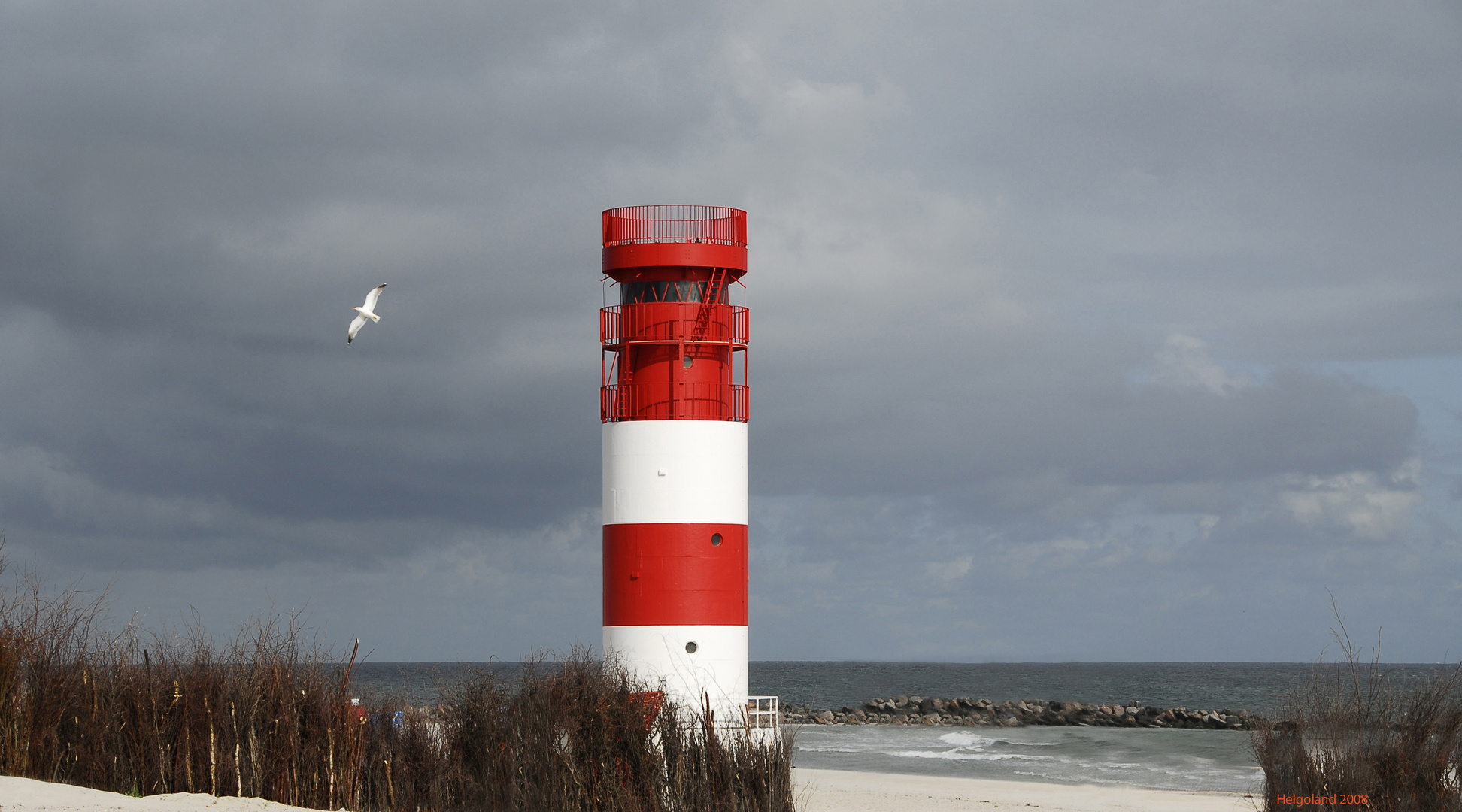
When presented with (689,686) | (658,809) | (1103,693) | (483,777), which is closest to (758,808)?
(658,809)

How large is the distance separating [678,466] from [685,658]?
109 inches

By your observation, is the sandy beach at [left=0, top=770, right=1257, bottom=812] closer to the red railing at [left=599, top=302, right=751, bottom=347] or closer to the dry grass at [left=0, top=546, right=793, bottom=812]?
the dry grass at [left=0, top=546, right=793, bottom=812]

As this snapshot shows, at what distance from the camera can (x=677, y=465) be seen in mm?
20250

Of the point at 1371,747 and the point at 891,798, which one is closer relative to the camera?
the point at 1371,747

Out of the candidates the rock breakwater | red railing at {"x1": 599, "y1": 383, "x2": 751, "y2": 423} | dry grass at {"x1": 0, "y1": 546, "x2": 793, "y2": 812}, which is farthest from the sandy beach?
the rock breakwater

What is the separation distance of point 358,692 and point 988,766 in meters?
20.4

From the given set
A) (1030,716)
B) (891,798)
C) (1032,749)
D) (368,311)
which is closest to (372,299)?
(368,311)

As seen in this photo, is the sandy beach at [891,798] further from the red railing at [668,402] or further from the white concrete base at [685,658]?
the red railing at [668,402]

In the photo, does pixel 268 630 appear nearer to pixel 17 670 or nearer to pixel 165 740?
pixel 165 740

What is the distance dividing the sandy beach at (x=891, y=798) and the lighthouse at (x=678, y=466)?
8.78 ft

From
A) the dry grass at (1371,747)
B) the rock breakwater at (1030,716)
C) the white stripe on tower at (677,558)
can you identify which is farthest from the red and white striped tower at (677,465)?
the rock breakwater at (1030,716)

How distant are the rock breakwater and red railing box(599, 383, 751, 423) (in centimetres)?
3320

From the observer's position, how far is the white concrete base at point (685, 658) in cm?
1986

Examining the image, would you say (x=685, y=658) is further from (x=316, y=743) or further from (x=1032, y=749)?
(x=1032, y=749)
